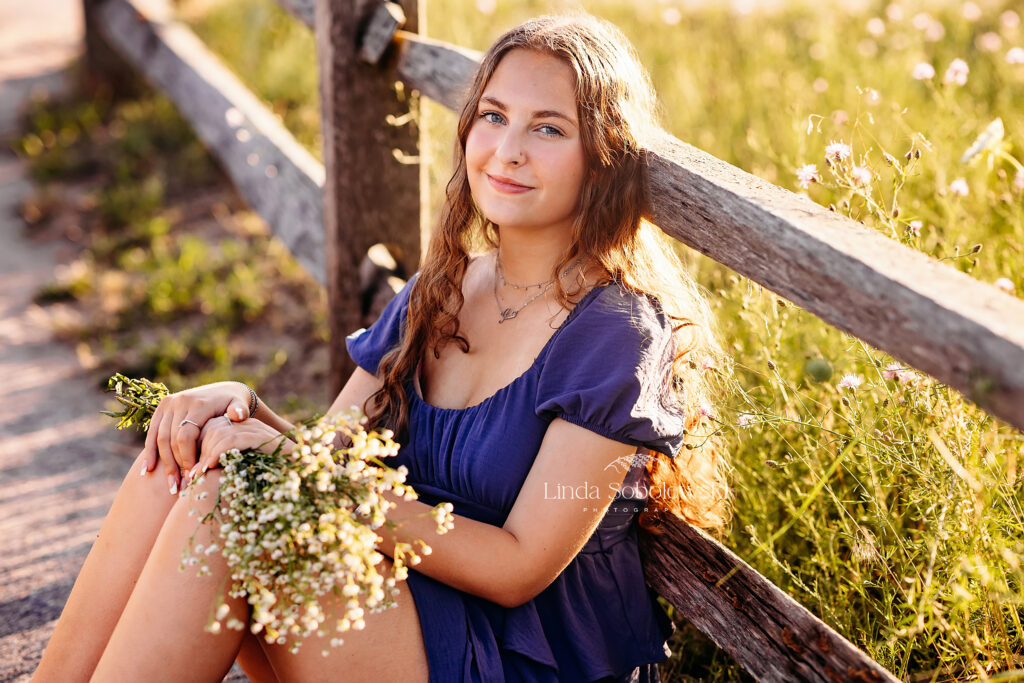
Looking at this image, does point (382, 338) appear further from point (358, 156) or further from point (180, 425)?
point (358, 156)

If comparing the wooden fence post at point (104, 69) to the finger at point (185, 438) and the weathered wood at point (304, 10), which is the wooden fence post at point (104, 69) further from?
the finger at point (185, 438)

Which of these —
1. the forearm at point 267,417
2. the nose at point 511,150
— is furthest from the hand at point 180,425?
the nose at point 511,150

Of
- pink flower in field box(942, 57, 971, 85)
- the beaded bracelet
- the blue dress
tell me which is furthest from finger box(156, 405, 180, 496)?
pink flower in field box(942, 57, 971, 85)

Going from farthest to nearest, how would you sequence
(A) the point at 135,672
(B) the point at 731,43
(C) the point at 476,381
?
1. (B) the point at 731,43
2. (C) the point at 476,381
3. (A) the point at 135,672

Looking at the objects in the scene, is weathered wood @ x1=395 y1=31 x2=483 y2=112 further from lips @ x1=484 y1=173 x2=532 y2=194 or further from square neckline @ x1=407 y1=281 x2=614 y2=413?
square neckline @ x1=407 y1=281 x2=614 y2=413

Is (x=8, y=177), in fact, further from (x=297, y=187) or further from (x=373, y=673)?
(x=373, y=673)

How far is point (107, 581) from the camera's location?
69.3 inches

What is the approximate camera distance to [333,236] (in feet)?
9.54

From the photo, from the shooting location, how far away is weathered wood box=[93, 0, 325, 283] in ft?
10.6

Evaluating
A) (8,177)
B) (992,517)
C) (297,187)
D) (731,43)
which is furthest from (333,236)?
(8,177)

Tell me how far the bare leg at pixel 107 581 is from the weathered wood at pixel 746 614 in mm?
1022

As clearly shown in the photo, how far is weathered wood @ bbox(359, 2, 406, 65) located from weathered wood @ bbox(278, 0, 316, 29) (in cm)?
42

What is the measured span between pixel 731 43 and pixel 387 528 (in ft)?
14.9

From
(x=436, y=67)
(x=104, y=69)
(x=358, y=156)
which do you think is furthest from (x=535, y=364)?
(x=104, y=69)
